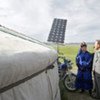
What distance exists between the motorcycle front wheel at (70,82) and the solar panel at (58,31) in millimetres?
5422

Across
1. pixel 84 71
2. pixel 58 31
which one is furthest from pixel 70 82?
pixel 58 31

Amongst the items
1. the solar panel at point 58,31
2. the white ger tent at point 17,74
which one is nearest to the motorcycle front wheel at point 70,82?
the white ger tent at point 17,74

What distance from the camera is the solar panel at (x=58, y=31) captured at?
13961mm

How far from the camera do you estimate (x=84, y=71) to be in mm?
7707

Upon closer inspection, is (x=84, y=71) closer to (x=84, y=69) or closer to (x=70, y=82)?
(x=84, y=69)

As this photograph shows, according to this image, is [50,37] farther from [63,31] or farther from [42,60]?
[42,60]

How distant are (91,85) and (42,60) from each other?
387 cm

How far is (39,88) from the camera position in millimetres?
4203

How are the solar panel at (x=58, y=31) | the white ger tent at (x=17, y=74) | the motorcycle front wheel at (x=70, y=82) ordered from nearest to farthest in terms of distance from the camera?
1. the white ger tent at (x=17, y=74)
2. the motorcycle front wheel at (x=70, y=82)
3. the solar panel at (x=58, y=31)

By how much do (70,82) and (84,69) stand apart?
0.89 metres

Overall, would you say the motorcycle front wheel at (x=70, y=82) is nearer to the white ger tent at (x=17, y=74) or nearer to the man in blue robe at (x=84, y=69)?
the man in blue robe at (x=84, y=69)

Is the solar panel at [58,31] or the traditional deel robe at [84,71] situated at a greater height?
the solar panel at [58,31]

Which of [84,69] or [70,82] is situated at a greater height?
[84,69]

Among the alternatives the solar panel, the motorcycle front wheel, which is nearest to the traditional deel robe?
the motorcycle front wheel
